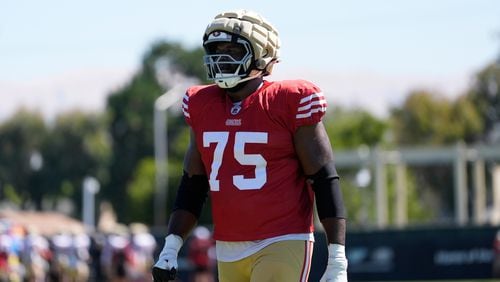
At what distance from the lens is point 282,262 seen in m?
6.41

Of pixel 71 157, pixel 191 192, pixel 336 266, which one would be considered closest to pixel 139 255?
pixel 191 192

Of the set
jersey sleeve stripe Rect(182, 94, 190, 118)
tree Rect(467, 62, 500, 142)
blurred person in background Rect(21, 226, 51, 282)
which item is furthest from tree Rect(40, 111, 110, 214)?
jersey sleeve stripe Rect(182, 94, 190, 118)

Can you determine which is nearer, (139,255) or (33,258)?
(139,255)

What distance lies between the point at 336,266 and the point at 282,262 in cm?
30

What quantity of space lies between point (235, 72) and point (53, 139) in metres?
85.8

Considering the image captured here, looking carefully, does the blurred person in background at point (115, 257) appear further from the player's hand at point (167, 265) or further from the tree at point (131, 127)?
the tree at point (131, 127)

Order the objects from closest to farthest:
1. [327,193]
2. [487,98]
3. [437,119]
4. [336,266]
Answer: [336,266]
[327,193]
[437,119]
[487,98]

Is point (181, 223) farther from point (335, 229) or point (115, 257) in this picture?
point (115, 257)

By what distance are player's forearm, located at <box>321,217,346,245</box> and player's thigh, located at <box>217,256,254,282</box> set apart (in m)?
0.41

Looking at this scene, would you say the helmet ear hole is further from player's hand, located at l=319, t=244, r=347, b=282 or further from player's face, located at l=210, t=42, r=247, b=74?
player's hand, located at l=319, t=244, r=347, b=282

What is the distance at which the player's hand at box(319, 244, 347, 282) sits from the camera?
6.23 m

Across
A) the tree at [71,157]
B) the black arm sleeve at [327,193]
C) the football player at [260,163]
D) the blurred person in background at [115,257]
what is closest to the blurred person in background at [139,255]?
the blurred person in background at [115,257]

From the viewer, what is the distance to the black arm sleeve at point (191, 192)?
22.8 feet

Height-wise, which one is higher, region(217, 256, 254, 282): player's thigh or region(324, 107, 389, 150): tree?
region(217, 256, 254, 282): player's thigh
